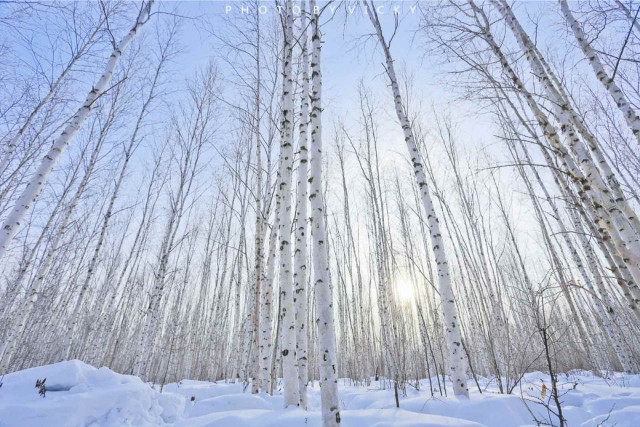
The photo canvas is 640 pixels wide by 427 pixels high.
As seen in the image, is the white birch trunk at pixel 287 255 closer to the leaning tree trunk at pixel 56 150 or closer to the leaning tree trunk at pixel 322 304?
the leaning tree trunk at pixel 322 304

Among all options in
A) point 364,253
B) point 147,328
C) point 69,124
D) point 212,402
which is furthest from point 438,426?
point 364,253

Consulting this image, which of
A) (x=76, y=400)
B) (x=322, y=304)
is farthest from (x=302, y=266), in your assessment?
(x=76, y=400)

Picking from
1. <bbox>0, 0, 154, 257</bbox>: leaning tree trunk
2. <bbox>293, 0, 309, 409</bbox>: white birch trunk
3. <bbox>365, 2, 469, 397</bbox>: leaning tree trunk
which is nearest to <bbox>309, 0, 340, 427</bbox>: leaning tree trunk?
<bbox>293, 0, 309, 409</bbox>: white birch trunk

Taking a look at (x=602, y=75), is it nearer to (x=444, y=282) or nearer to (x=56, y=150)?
(x=444, y=282)

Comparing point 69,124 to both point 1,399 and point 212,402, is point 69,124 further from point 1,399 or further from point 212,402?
point 212,402

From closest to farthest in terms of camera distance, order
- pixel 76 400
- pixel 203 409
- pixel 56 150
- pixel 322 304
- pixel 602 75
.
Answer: pixel 322 304
pixel 76 400
pixel 203 409
pixel 602 75
pixel 56 150

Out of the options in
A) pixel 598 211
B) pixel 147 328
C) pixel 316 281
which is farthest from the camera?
pixel 147 328

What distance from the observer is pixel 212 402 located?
467cm

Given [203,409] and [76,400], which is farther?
[203,409]

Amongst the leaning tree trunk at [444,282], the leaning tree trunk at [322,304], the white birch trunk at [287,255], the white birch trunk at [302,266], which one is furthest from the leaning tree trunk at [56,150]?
the leaning tree trunk at [444,282]

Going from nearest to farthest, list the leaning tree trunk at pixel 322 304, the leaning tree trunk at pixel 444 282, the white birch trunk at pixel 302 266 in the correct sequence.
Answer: the leaning tree trunk at pixel 322 304, the white birch trunk at pixel 302 266, the leaning tree trunk at pixel 444 282

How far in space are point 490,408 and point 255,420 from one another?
8.94 feet

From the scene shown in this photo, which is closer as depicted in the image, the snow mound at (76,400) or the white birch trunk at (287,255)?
the snow mound at (76,400)

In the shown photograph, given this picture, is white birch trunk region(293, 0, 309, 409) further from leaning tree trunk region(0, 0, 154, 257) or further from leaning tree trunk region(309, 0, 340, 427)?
leaning tree trunk region(0, 0, 154, 257)
